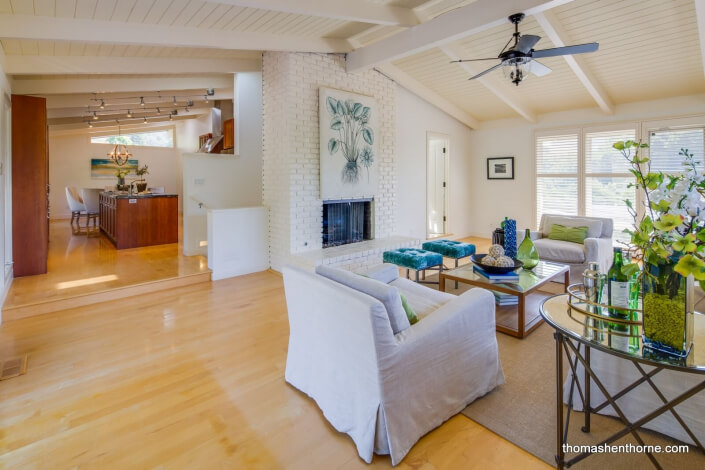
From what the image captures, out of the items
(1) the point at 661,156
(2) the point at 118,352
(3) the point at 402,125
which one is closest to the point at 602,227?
(1) the point at 661,156

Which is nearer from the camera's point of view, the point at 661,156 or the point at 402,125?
the point at 661,156

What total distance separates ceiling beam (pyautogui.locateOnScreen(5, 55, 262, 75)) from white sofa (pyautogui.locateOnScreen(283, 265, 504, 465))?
4100mm

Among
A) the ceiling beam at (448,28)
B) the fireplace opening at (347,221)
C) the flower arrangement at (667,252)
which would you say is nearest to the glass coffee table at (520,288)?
the flower arrangement at (667,252)

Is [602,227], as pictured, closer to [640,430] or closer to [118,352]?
[640,430]

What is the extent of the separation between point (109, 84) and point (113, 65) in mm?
1082

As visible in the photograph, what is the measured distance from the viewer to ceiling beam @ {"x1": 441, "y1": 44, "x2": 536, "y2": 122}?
5167 millimetres

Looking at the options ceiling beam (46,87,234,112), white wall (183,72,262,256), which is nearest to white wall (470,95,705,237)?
white wall (183,72,262,256)

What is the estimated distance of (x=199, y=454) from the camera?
1819 millimetres

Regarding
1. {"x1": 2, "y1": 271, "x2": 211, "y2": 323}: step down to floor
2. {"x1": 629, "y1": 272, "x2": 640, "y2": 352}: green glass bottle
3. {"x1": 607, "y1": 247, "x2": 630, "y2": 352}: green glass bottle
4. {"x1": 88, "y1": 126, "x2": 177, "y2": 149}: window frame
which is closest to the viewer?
{"x1": 629, "y1": 272, "x2": 640, "y2": 352}: green glass bottle

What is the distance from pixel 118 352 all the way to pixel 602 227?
5675mm

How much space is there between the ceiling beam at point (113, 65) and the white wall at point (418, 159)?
2.65 metres

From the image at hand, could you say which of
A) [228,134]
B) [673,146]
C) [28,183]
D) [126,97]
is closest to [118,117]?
[126,97]

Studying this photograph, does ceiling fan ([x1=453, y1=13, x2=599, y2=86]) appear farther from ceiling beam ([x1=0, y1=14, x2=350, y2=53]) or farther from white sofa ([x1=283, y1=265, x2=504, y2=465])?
ceiling beam ([x1=0, y1=14, x2=350, y2=53])

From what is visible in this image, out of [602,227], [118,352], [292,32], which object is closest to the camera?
[118,352]
